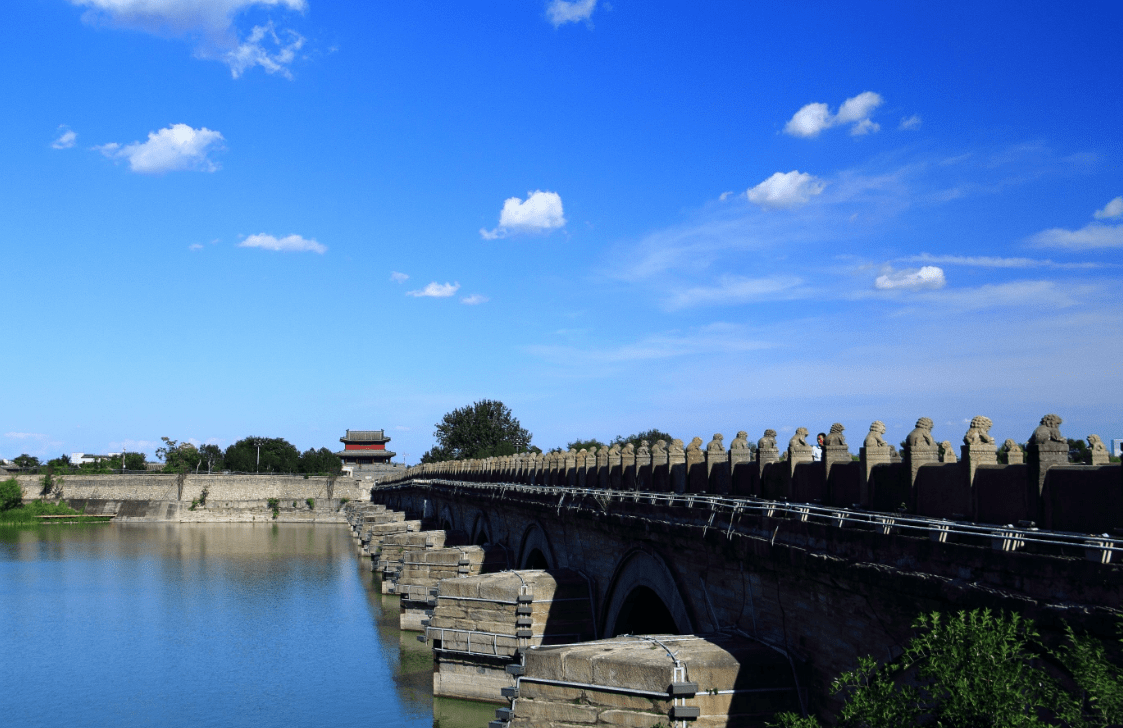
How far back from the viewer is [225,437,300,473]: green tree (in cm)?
15575

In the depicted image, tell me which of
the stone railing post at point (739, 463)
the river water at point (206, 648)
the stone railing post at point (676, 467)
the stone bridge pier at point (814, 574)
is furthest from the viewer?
the river water at point (206, 648)

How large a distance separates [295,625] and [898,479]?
35.3 meters

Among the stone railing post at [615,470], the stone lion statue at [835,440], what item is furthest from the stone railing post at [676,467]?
the stone lion statue at [835,440]

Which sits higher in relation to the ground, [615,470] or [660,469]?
[660,469]

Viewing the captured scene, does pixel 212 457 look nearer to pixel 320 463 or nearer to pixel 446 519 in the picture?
pixel 320 463

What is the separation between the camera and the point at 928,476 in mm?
11781

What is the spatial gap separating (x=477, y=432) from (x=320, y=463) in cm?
3272

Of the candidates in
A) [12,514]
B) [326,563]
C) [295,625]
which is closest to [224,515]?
[12,514]

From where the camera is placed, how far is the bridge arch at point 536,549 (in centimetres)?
3272

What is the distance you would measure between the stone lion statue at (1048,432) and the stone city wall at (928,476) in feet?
0.04

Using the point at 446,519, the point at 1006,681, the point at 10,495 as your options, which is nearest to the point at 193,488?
the point at 10,495

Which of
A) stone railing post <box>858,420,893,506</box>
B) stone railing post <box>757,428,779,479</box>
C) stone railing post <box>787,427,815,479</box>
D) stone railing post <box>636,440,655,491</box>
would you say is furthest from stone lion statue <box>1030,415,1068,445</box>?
stone railing post <box>636,440,655,491</box>

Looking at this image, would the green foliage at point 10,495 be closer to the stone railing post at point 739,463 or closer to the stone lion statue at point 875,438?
the stone railing post at point 739,463

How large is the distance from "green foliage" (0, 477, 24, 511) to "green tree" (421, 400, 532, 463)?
5395 centimetres
